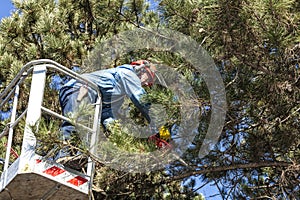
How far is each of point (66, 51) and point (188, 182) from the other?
1.61 meters

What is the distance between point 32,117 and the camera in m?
3.75

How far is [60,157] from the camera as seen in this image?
3977mm

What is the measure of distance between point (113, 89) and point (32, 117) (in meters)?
0.86

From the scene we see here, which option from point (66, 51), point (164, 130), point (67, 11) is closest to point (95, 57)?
point (66, 51)

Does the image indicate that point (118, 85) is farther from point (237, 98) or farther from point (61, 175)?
point (61, 175)

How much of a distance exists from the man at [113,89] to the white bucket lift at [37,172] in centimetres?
36

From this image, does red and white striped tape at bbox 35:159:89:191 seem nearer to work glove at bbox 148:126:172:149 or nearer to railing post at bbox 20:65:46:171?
railing post at bbox 20:65:46:171

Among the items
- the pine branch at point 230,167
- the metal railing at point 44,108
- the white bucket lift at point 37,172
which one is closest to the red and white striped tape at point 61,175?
the white bucket lift at point 37,172

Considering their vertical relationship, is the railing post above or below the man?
below

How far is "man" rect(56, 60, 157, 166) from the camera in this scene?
14.3 ft

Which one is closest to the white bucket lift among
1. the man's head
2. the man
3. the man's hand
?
the man

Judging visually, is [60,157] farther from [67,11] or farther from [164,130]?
[67,11]

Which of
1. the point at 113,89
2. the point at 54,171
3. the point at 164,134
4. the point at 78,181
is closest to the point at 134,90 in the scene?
the point at 113,89

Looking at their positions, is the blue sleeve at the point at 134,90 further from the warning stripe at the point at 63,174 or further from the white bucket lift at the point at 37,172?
the warning stripe at the point at 63,174
